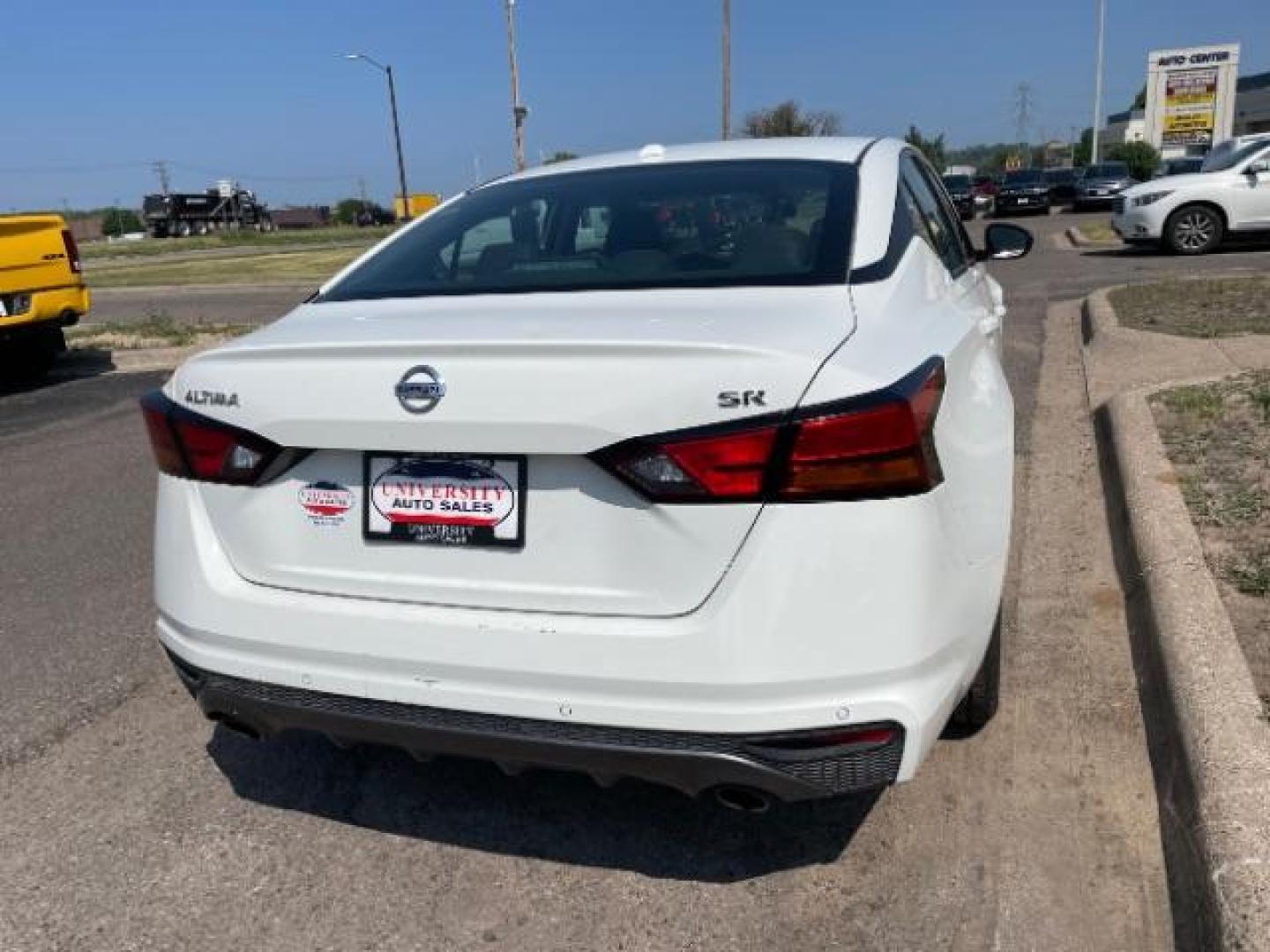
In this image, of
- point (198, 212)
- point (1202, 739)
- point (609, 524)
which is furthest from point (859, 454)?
point (198, 212)

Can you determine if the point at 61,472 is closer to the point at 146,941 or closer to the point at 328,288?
the point at 328,288

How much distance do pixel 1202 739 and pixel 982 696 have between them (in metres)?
0.52

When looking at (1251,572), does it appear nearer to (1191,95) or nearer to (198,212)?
(1191,95)

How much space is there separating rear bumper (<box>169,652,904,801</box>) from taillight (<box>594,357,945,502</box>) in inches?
18.4

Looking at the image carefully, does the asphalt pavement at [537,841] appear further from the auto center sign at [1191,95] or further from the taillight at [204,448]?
the auto center sign at [1191,95]

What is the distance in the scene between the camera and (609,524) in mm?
2129

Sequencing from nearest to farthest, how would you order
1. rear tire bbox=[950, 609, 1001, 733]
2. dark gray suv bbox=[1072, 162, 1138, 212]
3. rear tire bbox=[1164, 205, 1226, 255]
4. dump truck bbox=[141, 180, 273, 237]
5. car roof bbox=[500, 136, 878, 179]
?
rear tire bbox=[950, 609, 1001, 733] → car roof bbox=[500, 136, 878, 179] → rear tire bbox=[1164, 205, 1226, 255] → dark gray suv bbox=[1072, 162, 1138, 212] → dump truck bbox=[141, 180, 273, 237]

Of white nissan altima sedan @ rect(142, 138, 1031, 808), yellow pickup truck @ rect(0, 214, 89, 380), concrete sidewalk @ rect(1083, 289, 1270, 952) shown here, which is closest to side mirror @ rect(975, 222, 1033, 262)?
concrete sidewalk @ rect(1083, 289, 1270, 952)

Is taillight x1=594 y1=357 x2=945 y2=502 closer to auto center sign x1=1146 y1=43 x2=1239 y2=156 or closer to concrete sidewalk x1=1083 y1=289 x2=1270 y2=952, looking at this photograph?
concrete sidewalk x1=1083 y1=289 x2=1270 y2=952

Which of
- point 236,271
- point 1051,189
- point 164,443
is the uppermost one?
A: point 164,443

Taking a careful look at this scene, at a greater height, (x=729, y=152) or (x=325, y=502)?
(x=729, y=152)

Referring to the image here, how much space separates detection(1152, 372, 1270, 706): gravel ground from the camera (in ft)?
11.3

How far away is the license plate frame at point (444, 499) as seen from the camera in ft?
7.17

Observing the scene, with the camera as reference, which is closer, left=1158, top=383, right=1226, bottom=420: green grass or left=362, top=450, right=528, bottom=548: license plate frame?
left=362, top=450, right=528, bottom=548: license plate frame
